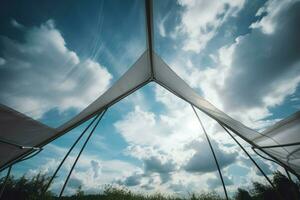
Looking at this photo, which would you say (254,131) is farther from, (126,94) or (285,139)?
(126,94)

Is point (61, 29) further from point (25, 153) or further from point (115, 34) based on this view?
point (25, 153)

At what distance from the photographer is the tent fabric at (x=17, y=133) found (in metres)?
1.75

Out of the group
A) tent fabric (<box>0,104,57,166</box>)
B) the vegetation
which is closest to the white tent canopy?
tent fabric (<box>0,104,57,166</box>)

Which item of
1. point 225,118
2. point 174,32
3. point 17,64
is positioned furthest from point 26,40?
point 225,118

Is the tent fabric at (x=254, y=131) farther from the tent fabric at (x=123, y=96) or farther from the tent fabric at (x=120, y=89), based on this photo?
the tent fabric at (x=120, y=89)

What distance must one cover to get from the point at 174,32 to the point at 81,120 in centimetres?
222

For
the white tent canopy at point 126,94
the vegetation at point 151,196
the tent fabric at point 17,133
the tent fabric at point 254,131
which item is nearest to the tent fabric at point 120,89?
the white tent canopy at point 126,94

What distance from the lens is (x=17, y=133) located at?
2109 mm

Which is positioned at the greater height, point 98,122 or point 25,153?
point 98,122

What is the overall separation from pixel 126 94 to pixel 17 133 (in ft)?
6.12

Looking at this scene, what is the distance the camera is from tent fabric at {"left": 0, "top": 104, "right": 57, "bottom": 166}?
1.75 metres

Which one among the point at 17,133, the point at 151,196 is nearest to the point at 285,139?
the point at 17,133

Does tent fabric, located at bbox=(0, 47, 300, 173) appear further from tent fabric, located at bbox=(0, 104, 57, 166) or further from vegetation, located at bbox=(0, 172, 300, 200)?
vegetation, located at bbox=(0, 172, 300, 200)

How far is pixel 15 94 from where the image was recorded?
215 cm
